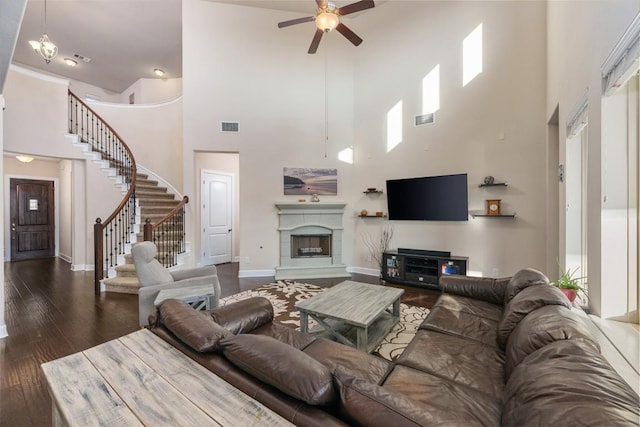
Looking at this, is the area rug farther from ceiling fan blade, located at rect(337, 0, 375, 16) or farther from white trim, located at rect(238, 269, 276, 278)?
ceiling fan blade, located at rect(337, 0, 375, 16)

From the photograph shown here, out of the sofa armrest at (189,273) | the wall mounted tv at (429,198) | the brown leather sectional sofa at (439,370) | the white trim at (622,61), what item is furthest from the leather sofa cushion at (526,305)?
the sofa armrest at (189,273)

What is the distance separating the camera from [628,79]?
5.68ft

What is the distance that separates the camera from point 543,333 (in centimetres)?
137

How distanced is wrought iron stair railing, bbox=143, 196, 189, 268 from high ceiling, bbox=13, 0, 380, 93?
13.5ft

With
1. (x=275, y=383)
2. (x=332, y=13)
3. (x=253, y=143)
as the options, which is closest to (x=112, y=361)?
(x=275, y=383)

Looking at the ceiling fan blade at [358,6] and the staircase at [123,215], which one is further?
the staircase at [123,215]

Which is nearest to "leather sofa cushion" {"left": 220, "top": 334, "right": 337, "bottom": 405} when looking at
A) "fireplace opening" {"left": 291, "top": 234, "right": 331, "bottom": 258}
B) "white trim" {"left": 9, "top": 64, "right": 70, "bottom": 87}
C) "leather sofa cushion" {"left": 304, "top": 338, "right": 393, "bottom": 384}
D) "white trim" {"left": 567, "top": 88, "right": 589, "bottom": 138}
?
"leather sofa cushion" {"left": 304, "top": 338, "right": 393, "bottom": 384}

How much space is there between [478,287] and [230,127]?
5.06 m

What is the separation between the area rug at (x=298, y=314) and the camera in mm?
2615

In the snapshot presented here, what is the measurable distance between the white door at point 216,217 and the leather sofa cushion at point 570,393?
655cm

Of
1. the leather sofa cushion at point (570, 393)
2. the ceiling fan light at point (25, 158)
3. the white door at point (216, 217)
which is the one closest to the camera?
the leather sofa cushion at point (570, 393)

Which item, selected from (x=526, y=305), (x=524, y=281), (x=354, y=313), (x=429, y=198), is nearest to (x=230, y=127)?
(x=429, y=198)

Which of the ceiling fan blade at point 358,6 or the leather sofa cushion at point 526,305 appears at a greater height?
the ceiling fan blade at point 358,6

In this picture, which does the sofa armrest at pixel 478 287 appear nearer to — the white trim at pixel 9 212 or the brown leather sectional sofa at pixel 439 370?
the brown leather sectional sofa at pixel 439 370
